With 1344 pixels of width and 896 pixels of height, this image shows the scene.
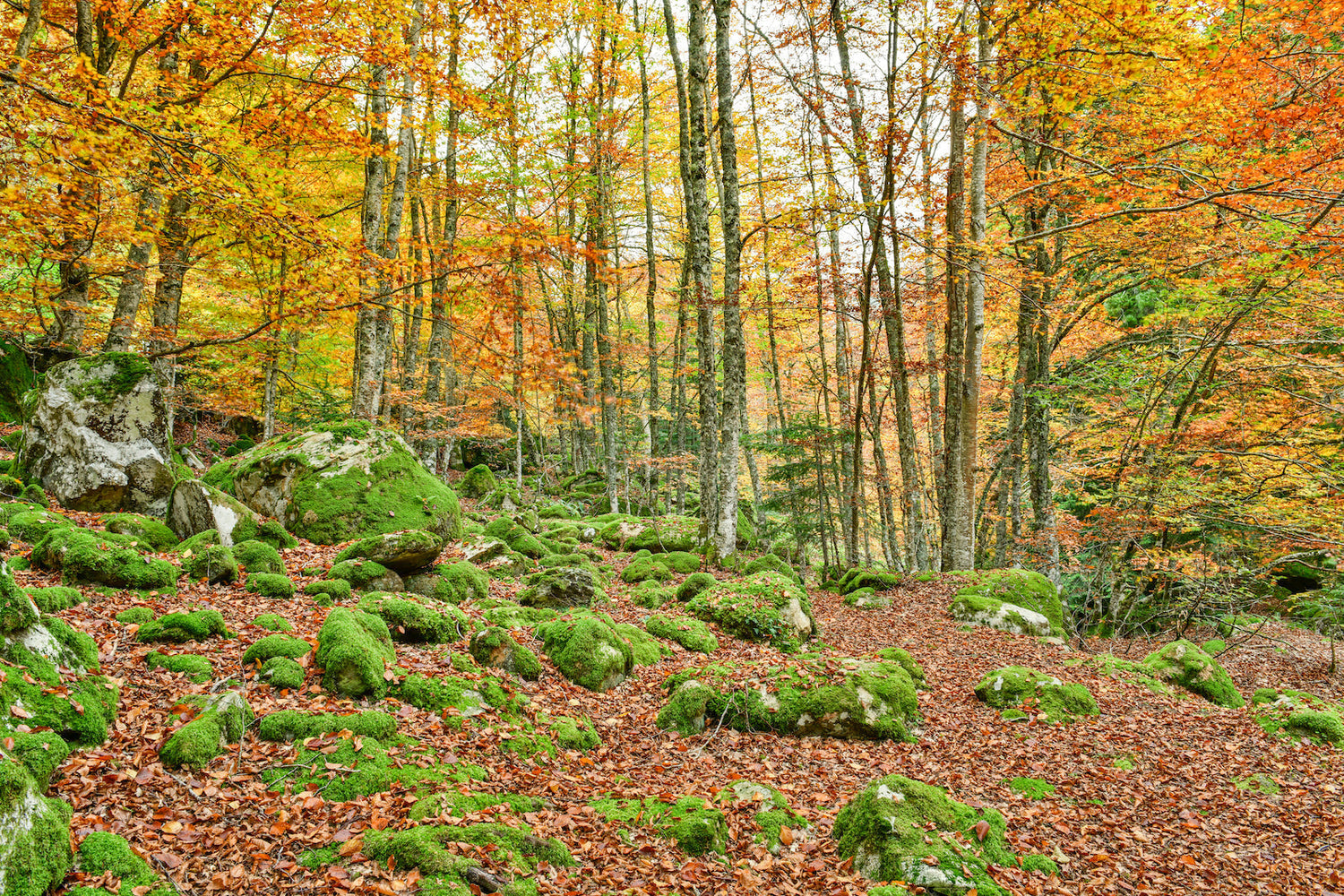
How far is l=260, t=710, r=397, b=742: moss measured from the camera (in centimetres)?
402

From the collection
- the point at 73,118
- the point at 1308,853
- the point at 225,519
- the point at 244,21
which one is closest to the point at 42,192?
the point at 73,118

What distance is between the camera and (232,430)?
20.5 metres

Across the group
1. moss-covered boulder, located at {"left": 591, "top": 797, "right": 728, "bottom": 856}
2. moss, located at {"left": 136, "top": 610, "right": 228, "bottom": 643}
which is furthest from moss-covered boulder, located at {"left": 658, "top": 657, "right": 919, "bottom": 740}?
moss, located at {"left": 136, "top": 610, "right": 228, "bottom": 643}

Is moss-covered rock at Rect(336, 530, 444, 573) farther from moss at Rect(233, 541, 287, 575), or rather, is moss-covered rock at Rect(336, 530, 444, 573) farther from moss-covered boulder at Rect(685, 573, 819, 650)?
moss-covered boulder at Rect(685, 573, 819, 650)

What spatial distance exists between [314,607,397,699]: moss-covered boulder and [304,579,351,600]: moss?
1.58 meters

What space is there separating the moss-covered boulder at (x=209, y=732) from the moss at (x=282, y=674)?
388mm

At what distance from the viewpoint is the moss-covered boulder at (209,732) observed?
349 cm

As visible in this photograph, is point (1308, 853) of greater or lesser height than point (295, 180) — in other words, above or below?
below

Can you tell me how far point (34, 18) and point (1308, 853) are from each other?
54.0ft

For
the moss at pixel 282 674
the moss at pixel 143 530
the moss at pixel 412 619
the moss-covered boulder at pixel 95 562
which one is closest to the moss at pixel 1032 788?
the moss at pixel 412 619

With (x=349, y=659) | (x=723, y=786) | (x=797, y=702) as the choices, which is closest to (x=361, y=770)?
(x=349, y=659)

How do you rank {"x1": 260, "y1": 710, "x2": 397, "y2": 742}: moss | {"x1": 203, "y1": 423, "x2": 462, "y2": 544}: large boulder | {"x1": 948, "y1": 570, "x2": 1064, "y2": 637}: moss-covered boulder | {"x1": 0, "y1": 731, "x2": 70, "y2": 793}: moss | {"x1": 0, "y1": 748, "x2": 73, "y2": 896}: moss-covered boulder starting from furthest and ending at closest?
{"x1": 948, "y1": 570, "x2": 1064, "y2": 637}: moss-covered boulder → {"x1": 203, "y1": 423, "x2": 462, "y2": 544}: large boulder → {"x1": 260, "y1": 710, "x2": 397, "y2": 742}: moss → {"x1": 0, "y1": 731, "x2": 70, "y2": 793}: moss → {"x1": 0, "y1": 748, "x2": 73, "y2": 896}: moss-covered boulder

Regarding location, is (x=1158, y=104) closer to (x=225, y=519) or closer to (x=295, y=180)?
(x=225, y=519)

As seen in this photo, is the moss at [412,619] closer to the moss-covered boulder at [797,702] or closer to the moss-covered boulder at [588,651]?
the moss-covered boulder at [588,651]
